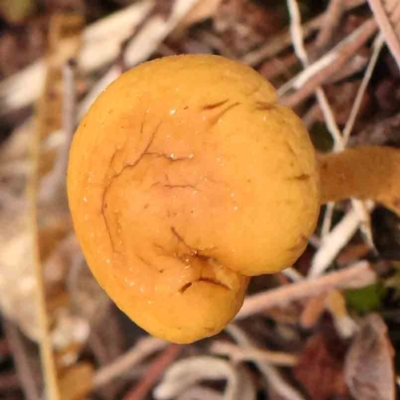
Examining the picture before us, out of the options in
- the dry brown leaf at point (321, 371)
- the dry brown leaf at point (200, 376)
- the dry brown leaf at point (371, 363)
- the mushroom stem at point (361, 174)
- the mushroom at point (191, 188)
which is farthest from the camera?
the dry brown leaf at point (200, 376)

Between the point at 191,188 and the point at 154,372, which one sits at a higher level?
the point at 191,188

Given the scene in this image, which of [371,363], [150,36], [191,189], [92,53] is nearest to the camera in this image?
[191,189]

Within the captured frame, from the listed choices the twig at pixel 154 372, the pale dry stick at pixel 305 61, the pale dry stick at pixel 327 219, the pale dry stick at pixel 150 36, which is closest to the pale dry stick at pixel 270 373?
the twig at pixel 154 372

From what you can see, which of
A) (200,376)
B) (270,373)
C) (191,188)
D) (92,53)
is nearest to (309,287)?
(270,373)

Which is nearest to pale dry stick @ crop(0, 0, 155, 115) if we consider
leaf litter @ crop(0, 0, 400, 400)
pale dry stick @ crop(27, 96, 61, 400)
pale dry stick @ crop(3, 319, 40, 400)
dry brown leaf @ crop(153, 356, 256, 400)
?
leaf litter @ crop(0, 0, 400, 400)

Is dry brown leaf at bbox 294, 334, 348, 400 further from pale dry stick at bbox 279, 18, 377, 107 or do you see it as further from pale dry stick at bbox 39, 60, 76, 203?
pale dry stick at bbox 39, 60, 76, 203

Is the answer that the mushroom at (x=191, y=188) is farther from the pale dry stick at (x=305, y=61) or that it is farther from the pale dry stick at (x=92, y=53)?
the pale dry stick at (x=92, y=53)

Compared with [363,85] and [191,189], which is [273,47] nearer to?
[363,85]
